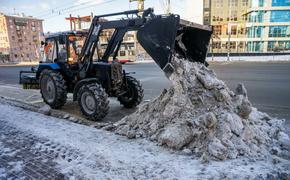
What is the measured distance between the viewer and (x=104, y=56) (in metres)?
6.48

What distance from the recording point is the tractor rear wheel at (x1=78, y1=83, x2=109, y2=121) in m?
5.74

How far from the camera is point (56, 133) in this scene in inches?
201

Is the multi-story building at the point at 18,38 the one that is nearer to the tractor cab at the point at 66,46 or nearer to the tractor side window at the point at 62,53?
the tractor cab at the point at 66,46

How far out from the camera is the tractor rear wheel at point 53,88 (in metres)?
6.79

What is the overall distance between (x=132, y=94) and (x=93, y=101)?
160 cm

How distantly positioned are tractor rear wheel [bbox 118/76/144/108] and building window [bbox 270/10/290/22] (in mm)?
53386

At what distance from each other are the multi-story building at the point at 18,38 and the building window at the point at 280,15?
6695 cm

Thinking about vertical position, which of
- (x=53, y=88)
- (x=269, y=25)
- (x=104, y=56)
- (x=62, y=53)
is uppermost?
(x=269, y=25)

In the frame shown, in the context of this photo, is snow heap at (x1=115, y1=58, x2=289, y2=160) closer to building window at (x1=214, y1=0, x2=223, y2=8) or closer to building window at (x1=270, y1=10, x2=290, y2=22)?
building window at (x1=270, y1=10, x2=290, y2=22)

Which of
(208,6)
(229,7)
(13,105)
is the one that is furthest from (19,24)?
(13,105)

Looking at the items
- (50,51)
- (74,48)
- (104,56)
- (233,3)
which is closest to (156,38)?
(104,56)

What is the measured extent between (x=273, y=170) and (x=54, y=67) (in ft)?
21.7

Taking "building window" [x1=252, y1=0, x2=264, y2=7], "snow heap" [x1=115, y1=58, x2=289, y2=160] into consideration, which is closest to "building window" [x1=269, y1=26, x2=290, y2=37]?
"building window" [x1=252, y1=0, x2=264, y2=7]

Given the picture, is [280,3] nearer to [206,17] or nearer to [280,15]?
[280,15]
